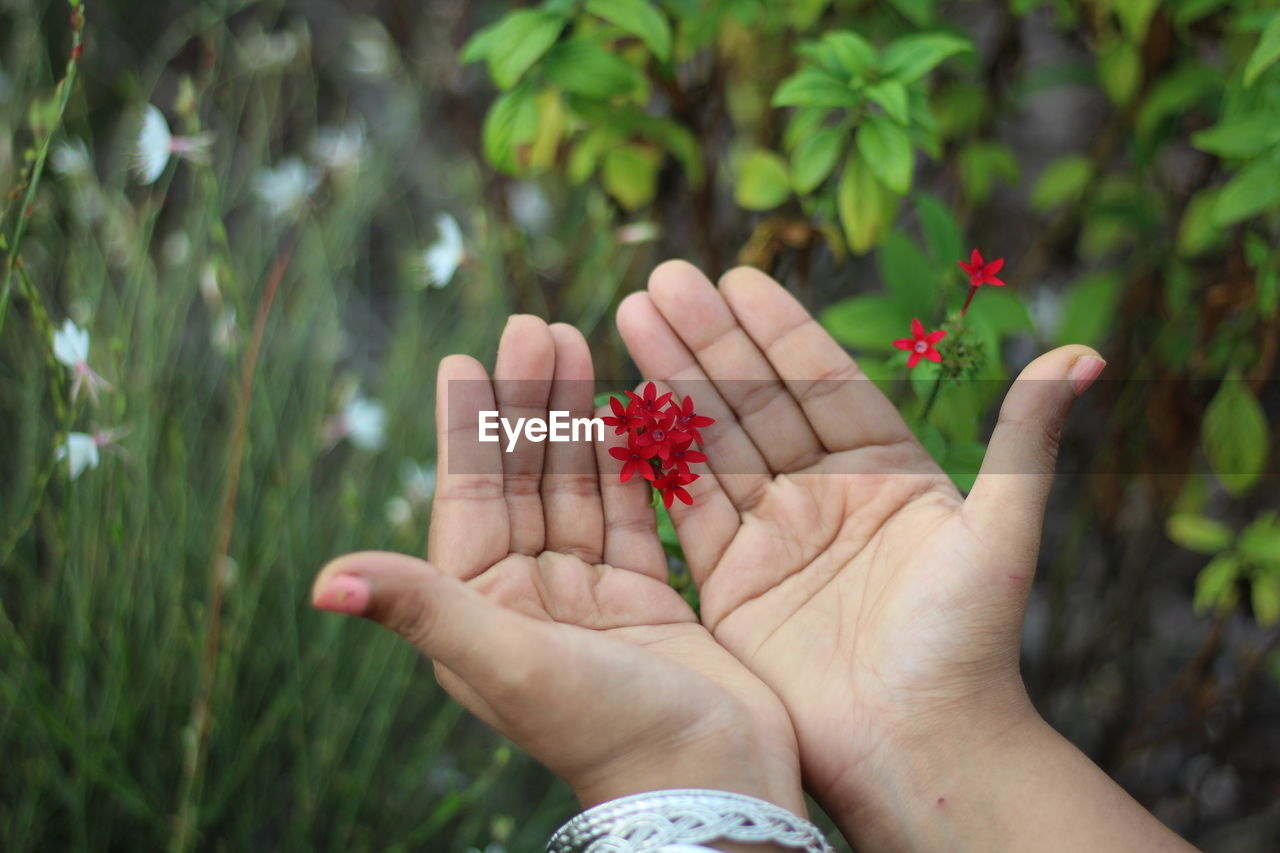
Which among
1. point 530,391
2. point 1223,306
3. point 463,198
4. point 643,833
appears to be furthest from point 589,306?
point 643,833

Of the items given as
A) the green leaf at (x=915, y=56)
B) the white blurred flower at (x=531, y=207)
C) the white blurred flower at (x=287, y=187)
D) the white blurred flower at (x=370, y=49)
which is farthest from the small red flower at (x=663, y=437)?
the white blurred flower at (x=370, y=49)

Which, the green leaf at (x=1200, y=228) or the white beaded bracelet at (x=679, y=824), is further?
the green leaf at (x=1200, y=228)

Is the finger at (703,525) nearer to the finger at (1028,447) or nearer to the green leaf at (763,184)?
the finger at (1028,447)

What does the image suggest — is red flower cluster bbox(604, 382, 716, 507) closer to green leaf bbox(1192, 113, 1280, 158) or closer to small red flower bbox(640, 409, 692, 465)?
small red flower bbox(640, 409, 692, 465)

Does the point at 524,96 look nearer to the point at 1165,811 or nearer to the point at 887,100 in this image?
the point at 887,100

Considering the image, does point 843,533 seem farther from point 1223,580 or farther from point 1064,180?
point 1064,180

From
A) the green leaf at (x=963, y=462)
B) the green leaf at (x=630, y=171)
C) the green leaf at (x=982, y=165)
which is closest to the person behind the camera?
the green leaf at (x=963, y=462)

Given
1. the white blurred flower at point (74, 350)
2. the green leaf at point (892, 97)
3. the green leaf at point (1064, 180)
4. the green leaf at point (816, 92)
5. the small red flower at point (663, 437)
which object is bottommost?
the small red flower at point (663, 437)
